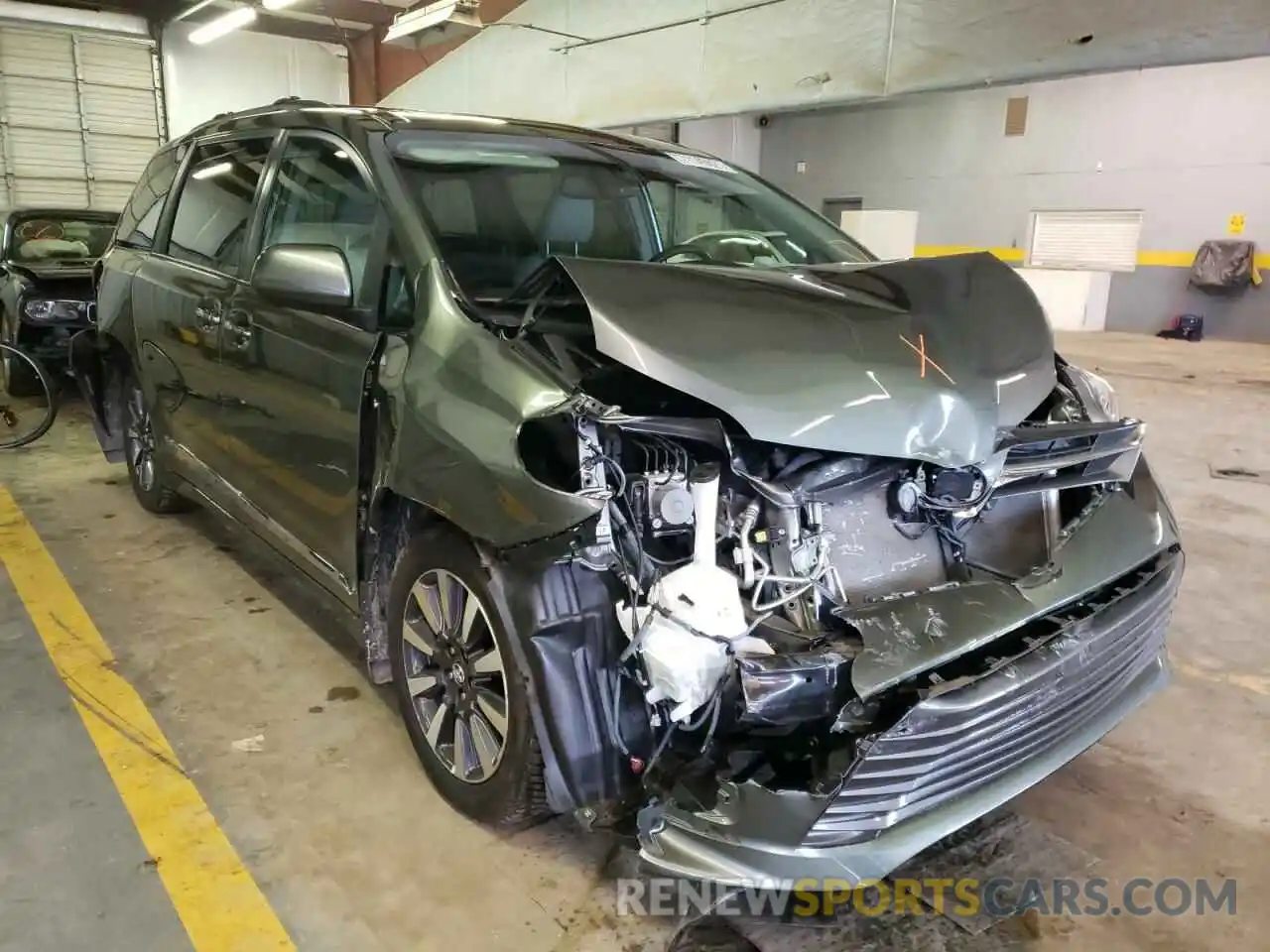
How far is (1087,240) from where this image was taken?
15.3 metres

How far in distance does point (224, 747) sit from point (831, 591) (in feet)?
5.85

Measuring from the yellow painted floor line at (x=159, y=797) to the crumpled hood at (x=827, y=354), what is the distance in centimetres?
144

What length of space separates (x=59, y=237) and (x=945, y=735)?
827 centimetres

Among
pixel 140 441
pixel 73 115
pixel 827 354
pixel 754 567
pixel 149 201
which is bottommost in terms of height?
pixel 140 441

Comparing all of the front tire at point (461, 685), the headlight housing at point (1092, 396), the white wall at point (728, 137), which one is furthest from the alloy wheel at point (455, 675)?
the white wall at point (728, 137)

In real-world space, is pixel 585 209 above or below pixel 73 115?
below

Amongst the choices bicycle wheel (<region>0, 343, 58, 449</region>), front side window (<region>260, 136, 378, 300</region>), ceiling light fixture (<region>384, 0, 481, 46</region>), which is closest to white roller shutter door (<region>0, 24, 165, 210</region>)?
ceiling light fixture (<region>384, 0, 481, 46</region>)

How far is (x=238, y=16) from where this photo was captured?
12.5 meters

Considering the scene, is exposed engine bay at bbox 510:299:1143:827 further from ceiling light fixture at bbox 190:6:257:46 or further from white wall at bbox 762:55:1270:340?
white wall at bbox 762:55:1270:340

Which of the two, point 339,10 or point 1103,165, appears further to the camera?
A: point 1103,165

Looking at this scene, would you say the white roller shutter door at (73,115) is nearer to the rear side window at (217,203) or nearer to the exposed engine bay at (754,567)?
the rear side window at (217,203)

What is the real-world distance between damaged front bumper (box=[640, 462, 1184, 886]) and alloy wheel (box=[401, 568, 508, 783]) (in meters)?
0.50

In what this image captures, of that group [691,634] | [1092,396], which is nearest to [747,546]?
[691,634]

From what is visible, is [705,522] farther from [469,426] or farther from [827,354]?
[469,426]
